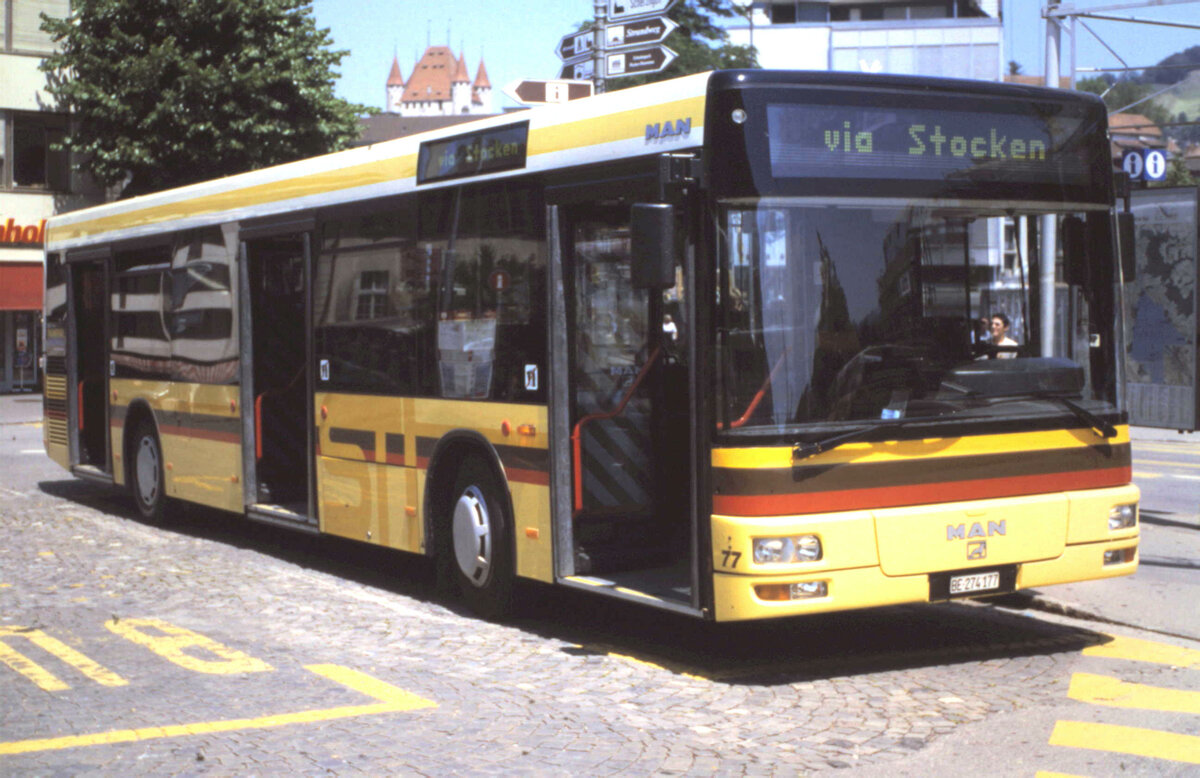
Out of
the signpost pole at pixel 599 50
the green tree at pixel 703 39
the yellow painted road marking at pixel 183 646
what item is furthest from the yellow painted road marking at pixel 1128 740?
the green tree at pixel 703 39

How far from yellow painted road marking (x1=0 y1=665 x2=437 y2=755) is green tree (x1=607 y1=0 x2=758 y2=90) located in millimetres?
24756

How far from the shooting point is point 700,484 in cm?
716

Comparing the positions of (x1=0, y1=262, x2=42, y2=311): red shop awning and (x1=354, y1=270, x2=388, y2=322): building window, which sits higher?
(x1=0, y1=262, x2=42, y2=311): red shop awning

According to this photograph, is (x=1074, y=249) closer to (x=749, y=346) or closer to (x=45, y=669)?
(x=749, y=346)

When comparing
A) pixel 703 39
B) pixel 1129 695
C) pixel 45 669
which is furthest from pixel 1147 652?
pixel 703 39

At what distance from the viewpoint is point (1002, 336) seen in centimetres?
751

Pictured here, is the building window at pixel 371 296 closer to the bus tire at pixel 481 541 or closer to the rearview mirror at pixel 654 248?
the bus tire at pixel 481 541

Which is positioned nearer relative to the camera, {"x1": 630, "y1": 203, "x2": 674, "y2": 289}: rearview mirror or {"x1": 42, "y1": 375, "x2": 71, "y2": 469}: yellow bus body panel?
{"x1": 630, "y1": 203, "x2": 674, "y2": 289}: rearview mirror

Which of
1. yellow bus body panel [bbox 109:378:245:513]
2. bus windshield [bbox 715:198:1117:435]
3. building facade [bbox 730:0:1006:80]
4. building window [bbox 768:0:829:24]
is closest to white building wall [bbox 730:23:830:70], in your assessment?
building facade [bbox 730:0:1006:80]

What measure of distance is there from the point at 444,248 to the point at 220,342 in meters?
3.78

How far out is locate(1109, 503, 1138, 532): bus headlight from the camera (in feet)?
25.6

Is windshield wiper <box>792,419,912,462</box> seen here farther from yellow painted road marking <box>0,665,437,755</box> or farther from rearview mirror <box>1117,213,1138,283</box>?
yellow painted road marking <box>0,665,437,755</box>

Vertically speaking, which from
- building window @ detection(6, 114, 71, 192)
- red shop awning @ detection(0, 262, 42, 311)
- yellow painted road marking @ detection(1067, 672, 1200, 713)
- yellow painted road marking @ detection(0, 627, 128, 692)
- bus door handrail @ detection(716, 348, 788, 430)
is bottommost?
yellow painted road marking @ detection(1067, 672, 1200, 713)

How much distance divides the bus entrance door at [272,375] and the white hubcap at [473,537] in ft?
10.1
